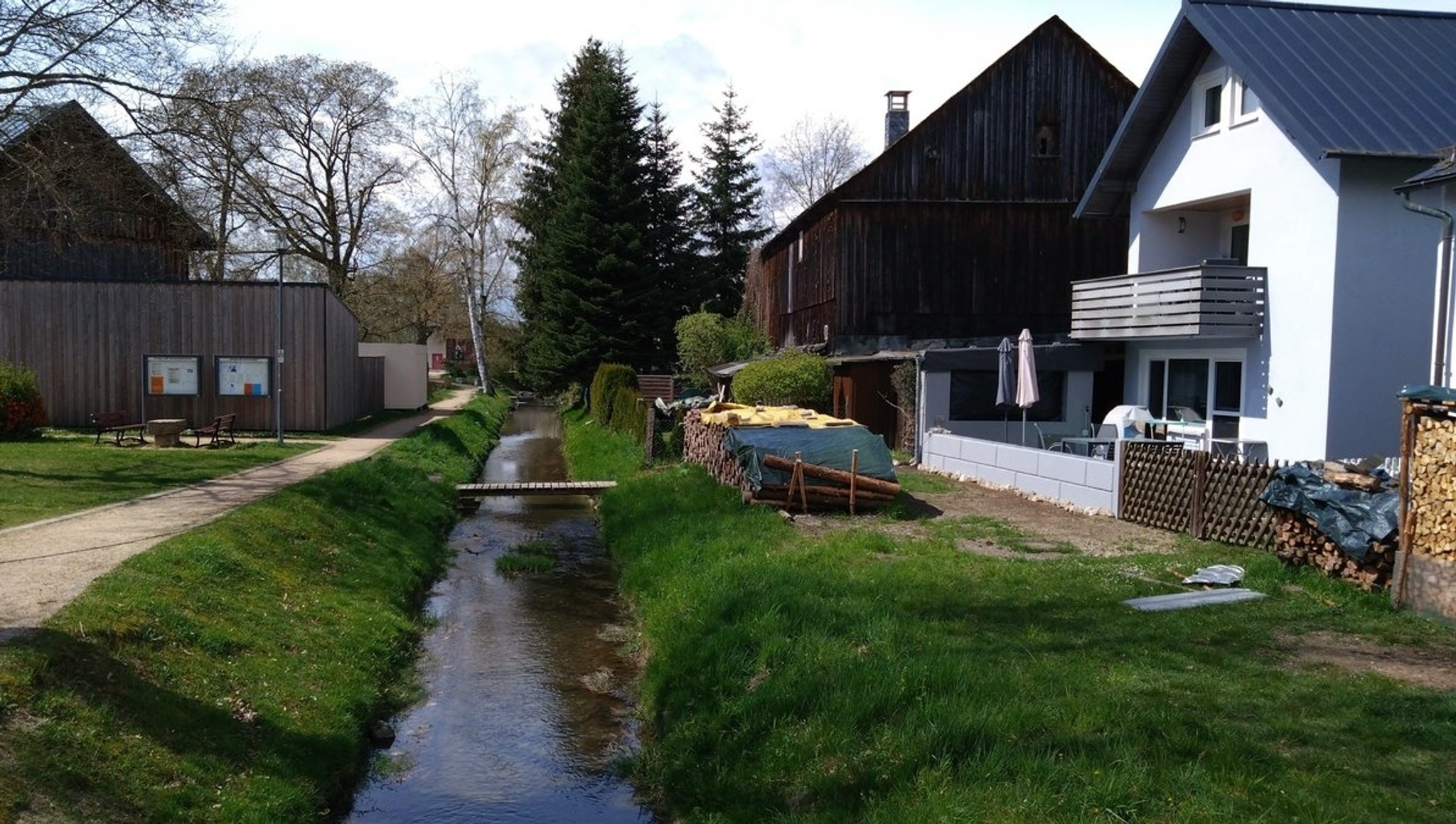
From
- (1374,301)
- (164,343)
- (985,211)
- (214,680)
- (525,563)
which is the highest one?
(985,211)

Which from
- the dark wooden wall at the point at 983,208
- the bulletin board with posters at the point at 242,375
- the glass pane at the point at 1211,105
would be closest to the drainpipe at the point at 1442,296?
the glass pane at the point at 1211,105

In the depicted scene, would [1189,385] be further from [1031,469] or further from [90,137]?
[90,137]

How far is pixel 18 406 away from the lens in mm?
21516

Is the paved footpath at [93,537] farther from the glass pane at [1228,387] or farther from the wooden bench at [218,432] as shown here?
the glass pane at [1228,387]

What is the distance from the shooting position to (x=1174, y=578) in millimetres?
10383

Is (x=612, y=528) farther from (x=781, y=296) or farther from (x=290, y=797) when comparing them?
(x=781, y=296)

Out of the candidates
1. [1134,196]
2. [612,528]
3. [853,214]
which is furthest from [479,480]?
[1134,196]

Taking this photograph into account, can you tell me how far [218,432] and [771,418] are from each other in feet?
43.5

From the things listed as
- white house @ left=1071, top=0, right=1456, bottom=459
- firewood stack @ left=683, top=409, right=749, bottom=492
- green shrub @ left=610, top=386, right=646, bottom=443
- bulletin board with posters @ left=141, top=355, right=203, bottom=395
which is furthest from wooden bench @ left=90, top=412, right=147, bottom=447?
white house @ left=1071, top=0, right=1456, bottom=459

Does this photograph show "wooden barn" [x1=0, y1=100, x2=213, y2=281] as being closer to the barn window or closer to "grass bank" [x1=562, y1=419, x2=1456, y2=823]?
"grass bank" [x1=562, y1=419, x2=1456, y2=823]

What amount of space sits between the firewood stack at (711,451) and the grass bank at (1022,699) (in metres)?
4.42

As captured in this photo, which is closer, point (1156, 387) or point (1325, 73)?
point (1325, 73)

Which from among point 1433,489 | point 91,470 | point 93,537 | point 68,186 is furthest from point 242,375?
point 1433,489

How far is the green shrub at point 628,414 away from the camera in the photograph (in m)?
26.1
